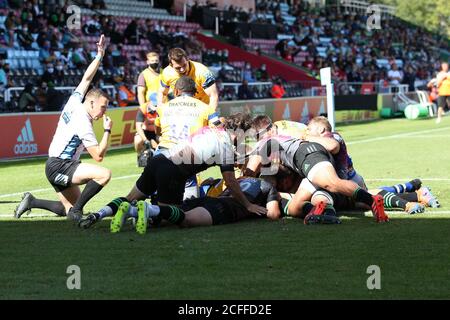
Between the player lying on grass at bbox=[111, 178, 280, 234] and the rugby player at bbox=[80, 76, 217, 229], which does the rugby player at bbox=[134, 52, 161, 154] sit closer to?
the rugby player at bbox=[80, 76, 217, 229]

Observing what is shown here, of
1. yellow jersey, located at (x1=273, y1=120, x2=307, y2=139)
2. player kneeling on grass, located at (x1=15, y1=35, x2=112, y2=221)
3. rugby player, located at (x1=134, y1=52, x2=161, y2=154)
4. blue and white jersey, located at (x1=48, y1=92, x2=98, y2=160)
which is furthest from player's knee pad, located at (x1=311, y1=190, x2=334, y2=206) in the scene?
rugby player, located at (x1=134, y1=52, x2=161, y2=154)

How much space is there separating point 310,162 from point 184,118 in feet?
5.28

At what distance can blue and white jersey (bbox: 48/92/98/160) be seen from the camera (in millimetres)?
10688

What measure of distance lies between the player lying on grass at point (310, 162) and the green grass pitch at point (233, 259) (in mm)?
271

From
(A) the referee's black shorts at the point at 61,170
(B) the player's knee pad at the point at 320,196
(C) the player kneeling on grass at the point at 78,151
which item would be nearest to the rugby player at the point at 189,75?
(C) the player kneeling on grass at the point at 78,151

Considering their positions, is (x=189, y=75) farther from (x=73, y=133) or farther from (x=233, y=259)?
(x=233, y=259)

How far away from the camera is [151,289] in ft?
22.4

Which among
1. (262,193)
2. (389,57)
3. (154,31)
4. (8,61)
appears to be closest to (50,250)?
(262,193)

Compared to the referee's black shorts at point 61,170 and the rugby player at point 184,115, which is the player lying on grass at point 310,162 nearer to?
the rugby player at point 184,115

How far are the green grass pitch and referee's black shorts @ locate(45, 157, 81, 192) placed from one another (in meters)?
0.49

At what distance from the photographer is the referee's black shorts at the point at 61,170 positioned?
1073cm

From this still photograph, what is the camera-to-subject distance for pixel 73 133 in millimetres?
10758

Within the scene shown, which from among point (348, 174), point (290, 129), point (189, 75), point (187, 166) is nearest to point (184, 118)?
point (187, 166)

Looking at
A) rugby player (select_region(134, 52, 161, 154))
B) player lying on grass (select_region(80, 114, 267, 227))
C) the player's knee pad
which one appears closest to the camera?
player lying on grass (select_region(80, 114, 267, 227))
